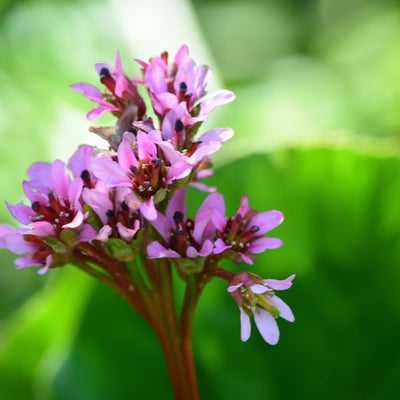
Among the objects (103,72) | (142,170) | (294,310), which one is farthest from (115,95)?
(294,310)

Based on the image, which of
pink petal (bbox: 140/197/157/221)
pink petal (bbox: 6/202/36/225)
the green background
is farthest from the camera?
the green background

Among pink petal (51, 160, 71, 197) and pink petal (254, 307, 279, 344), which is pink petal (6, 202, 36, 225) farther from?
pink petal (254, 307, 279, 344)

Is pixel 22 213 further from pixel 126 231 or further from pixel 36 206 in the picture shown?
pixel 126 231

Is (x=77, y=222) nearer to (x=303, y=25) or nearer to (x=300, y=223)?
(x=300, y=223)

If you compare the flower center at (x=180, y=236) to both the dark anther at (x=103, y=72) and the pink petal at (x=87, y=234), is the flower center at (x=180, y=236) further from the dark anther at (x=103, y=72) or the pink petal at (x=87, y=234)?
the dark anther at (x=103, y=72)

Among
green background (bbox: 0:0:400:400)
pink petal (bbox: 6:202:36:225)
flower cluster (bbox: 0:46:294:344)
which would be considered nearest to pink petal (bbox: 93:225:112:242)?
flower cluster (bbox: 0:46:294:344)

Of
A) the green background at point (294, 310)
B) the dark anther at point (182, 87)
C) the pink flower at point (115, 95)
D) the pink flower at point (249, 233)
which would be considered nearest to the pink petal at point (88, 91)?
the pink flower at point (115, 95)

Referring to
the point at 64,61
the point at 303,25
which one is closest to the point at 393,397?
the point at 64,61
